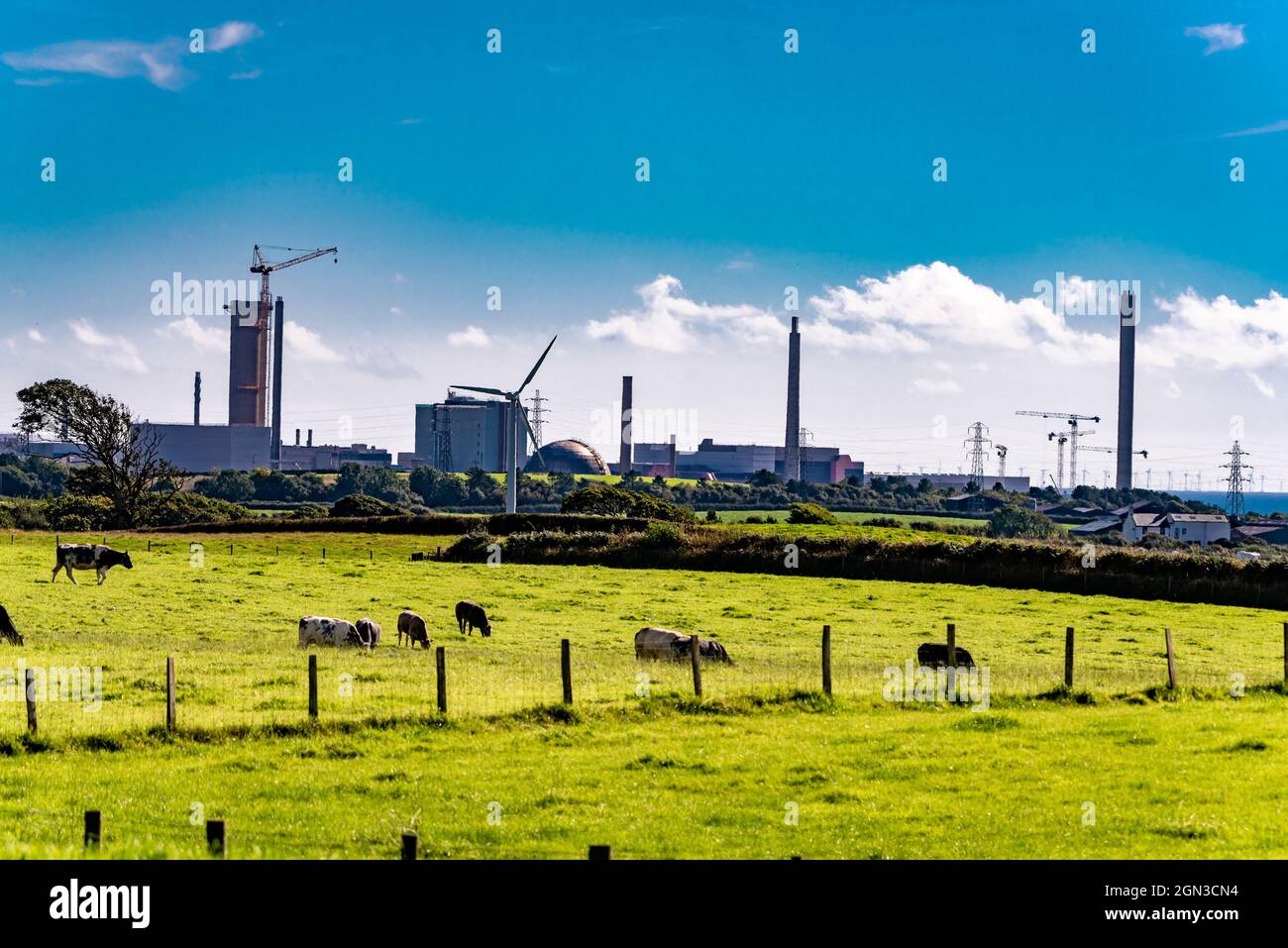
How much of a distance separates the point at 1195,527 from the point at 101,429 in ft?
501

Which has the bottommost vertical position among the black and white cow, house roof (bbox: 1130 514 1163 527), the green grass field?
house roof (bbox: 1130 514 1163 527)

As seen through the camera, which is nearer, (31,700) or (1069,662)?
(31,700)

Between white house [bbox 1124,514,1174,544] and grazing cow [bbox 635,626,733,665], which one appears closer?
grazing cow [bbox 635,626,733,665]

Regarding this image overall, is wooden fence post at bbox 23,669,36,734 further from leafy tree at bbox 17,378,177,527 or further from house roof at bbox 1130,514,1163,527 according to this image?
house roof at bbox 1130,514,1163,527

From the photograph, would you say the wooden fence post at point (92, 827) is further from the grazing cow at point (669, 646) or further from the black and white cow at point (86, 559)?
the black and white cow at point (86, 559)

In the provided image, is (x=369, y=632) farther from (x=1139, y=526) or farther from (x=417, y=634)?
(x=1139, y=526)

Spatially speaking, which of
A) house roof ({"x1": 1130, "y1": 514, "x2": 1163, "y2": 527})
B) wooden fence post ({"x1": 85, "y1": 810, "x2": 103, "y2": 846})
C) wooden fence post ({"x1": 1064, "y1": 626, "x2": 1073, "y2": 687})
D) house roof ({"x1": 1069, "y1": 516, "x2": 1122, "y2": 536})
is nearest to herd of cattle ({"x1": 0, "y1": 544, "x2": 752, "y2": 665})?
wooden fence post ({"x1": 1064, "y1": 626, "x2": 1073, "y2": 687})

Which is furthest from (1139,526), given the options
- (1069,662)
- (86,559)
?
(1069,662)

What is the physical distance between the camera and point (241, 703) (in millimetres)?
25828

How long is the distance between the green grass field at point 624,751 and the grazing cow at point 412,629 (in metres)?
1.24

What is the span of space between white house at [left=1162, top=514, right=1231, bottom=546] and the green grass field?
156 m

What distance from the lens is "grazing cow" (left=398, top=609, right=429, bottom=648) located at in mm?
39906

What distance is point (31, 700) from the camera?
869 inches
